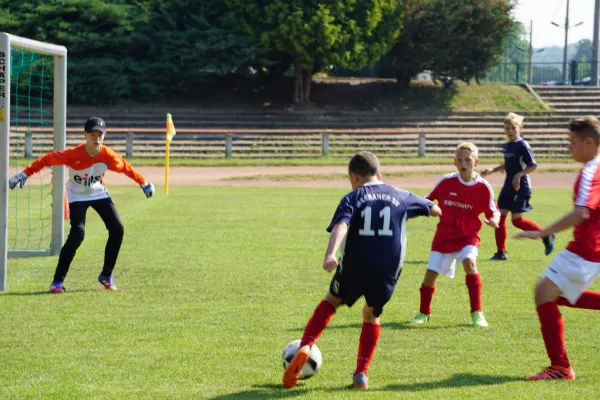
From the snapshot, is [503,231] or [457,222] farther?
[503,231]

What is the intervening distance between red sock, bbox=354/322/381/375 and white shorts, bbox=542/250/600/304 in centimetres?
126

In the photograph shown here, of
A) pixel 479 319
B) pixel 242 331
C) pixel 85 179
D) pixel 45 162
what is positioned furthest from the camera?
pixel 85 179

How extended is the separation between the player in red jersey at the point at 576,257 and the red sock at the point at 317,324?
1376 mm

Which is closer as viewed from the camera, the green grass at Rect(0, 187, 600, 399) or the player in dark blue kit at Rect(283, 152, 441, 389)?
the player in dark blue kit at Rect(283, 152, 441, 389)

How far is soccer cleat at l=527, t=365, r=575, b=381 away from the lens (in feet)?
21.0

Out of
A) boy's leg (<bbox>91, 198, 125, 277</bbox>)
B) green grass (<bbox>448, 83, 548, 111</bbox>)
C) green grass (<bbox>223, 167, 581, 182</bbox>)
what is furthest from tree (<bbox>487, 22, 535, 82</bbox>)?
boy's leg (<bbox>91, 198, 125, 277</bbox>)

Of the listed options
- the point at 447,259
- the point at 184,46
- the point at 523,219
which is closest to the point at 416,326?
the point at 447,259

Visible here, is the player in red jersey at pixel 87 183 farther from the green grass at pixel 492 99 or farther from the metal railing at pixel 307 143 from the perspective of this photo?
the green grass at pixel 492 99

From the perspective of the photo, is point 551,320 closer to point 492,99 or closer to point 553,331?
point 553,331

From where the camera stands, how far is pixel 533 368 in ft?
22.4

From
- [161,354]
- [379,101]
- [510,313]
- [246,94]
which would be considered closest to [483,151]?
[379,101]

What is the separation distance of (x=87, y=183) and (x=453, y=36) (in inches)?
1408

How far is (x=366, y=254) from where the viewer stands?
242 inches

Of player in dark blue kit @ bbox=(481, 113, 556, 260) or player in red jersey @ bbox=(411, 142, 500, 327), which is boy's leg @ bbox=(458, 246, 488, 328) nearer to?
player in red jersey @ bbox=(411, 142, 500, 327)
